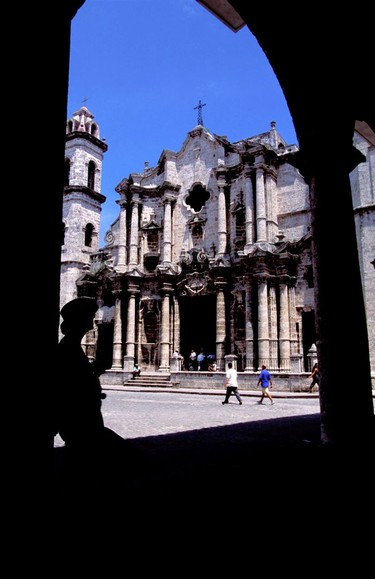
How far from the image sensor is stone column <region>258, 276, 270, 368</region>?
2141 centimetres

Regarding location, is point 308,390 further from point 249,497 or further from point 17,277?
point 17,277

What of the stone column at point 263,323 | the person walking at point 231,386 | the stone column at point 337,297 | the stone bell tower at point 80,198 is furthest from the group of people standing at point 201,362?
the stone column at point 337,297

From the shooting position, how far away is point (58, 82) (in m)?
2.43

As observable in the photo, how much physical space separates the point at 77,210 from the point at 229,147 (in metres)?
11.8

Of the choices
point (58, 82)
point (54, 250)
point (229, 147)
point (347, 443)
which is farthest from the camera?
point (229, 147)

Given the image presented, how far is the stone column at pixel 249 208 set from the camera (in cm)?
2388

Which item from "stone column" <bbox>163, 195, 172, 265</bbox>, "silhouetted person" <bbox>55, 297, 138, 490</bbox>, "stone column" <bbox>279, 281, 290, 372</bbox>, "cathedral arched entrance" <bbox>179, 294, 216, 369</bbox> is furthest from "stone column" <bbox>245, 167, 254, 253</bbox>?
"silhouetted person" <bbox>55, 297, 138, 490</bbox>

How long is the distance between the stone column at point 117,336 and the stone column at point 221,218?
7520 mm

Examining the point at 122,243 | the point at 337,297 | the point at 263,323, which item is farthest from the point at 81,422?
the point at 122,243

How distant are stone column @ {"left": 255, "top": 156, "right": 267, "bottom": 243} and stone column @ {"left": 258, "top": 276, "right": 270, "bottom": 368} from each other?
2.77 m

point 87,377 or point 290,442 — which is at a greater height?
point 87,377

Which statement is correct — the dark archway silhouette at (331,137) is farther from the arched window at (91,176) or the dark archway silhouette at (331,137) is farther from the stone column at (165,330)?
the arched window at (91,176)

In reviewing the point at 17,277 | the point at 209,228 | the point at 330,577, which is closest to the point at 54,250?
the point at 17,277

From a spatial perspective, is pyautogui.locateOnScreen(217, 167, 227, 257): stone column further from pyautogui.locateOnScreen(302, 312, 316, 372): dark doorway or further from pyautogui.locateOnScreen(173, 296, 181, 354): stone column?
pyautogui.locateOnScreen(302, 312, 316, 372): dark doorway
